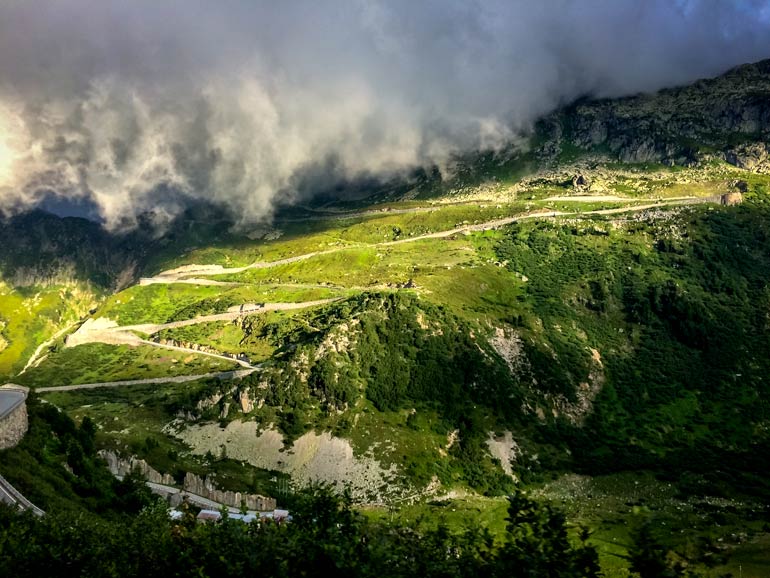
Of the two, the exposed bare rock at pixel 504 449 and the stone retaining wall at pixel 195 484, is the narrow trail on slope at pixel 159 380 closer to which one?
the stone retaining wall at pixel 195 484

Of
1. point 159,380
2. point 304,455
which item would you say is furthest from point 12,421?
point 159,380

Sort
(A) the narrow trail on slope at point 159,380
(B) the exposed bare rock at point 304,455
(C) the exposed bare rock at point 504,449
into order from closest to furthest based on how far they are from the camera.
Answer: (B) the exposed bare rock at point 304,455 → (C) the exposed bare rock at point 504,449 → (A) the narrow trail on slope at point 159,380

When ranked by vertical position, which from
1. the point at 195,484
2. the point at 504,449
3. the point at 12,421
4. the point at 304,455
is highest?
the point at 12,421

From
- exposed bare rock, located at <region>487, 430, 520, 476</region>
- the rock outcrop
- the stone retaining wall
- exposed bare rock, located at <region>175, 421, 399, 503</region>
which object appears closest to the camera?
the rock outcrop

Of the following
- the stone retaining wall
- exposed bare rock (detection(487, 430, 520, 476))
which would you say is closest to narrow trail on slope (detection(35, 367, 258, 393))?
the stone retaining wall

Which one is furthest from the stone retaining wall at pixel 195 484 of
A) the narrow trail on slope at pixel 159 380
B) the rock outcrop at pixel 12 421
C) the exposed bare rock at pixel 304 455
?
the narrow trail on slope at pixel 159 380

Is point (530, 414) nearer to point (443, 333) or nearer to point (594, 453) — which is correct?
point (594, 453)

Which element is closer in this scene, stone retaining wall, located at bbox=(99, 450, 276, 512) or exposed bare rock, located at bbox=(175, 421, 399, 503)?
stone retaining wall, located at bbox=(99, 450, 276, 512)

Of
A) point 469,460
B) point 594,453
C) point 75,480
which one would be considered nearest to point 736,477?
point 594,453

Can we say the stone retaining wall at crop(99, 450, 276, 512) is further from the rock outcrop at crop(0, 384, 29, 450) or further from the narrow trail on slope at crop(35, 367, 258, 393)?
the narrow trail on slope at crop(35, 367, 258, 393)

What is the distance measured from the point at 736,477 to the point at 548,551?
14110 centimetres

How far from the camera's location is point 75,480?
217 ft

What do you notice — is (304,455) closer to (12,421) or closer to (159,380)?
(12,421)

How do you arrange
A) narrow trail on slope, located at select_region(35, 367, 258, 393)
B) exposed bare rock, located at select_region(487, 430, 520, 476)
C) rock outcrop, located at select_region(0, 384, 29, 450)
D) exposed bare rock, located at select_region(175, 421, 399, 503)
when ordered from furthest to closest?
narrow trail on slope, located at select_region(35, 367, 258, 393) < exposed bare rock, located at select_region(487, 430, 520, 476) < exposed bare rock, located at select_region(175, 421, 399, 503) < rock outcrop, located at select_region(0, 384, 29, 450)
